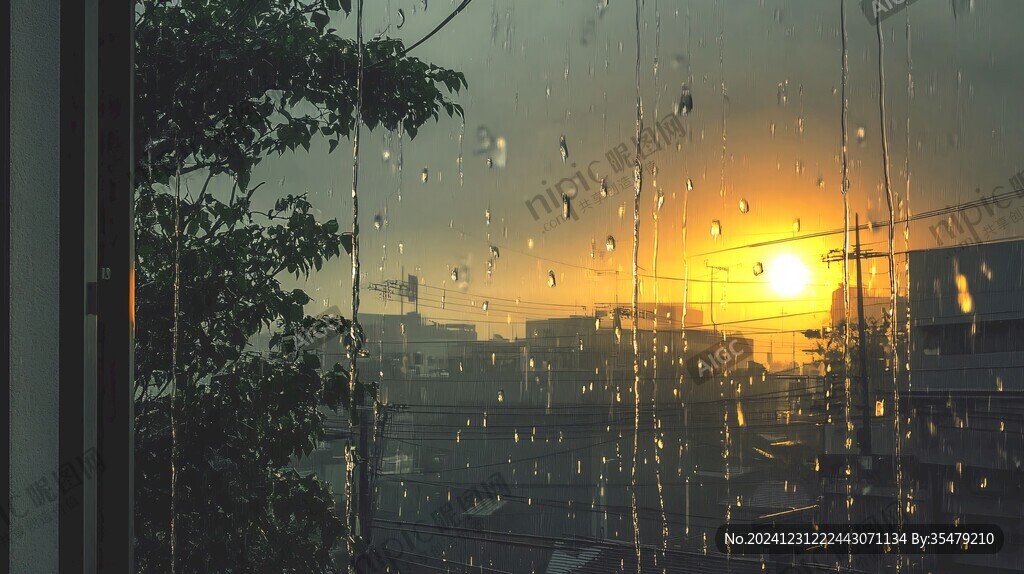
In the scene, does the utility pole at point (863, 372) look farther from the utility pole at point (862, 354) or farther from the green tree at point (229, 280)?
the green tree at point (229, 280)

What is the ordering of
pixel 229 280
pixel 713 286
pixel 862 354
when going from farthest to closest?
pixel 229 280 → pixel 713 286 → pixel 862 354

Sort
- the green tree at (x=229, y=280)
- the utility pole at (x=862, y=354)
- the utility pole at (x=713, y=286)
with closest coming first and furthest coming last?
the utility pole at (x=862, y=354) < the utility pole at (x=713, y=286) < the green tree at (x=229, y=280)

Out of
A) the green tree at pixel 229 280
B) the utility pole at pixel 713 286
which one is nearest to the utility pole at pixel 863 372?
the utility pole at pixel 713 286

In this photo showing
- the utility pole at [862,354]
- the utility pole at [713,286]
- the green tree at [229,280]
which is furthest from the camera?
the green tree at [229,280]

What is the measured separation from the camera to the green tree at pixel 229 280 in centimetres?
164

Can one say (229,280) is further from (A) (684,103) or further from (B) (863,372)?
(B) (863,372)

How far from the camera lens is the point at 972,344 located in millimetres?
1082

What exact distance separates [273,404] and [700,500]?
0.96m

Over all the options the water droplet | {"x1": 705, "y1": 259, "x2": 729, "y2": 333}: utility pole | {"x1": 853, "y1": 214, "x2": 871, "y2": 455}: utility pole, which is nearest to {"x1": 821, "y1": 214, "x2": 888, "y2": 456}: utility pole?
{"x1": 853, "y1": 214, "x2": 871, "y2": 455}: utility pole

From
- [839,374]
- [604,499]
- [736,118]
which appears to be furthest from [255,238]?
[839,374]

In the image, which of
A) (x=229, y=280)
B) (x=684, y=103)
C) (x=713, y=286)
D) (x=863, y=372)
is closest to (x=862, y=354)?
(x=863, y=372)

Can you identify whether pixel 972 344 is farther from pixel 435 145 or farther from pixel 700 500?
pixel 435 145

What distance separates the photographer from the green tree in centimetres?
164

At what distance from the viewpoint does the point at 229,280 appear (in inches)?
67.4
